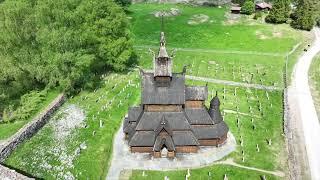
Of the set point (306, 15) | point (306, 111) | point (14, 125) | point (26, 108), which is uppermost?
point (306, 15)

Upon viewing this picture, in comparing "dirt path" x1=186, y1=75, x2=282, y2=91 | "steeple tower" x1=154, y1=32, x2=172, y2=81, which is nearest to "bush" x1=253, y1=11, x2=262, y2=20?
"dirt path" x1=186, y1=75, x2=282, y2=91

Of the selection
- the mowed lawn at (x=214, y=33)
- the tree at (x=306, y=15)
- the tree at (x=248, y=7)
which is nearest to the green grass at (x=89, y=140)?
the mowed lawn at (x=214, y=33)

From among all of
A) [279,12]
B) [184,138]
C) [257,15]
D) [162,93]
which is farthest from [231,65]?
[184,138]

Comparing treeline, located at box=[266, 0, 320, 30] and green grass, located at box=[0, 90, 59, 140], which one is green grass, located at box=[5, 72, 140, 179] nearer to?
green grass, located at box=[0, 90, 59, 140]

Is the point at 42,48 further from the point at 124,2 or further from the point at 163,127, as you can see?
the point at 124,2

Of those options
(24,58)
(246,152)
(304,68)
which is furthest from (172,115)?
(304,68)

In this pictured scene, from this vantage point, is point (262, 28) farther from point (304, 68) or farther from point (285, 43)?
point (304, 68)
